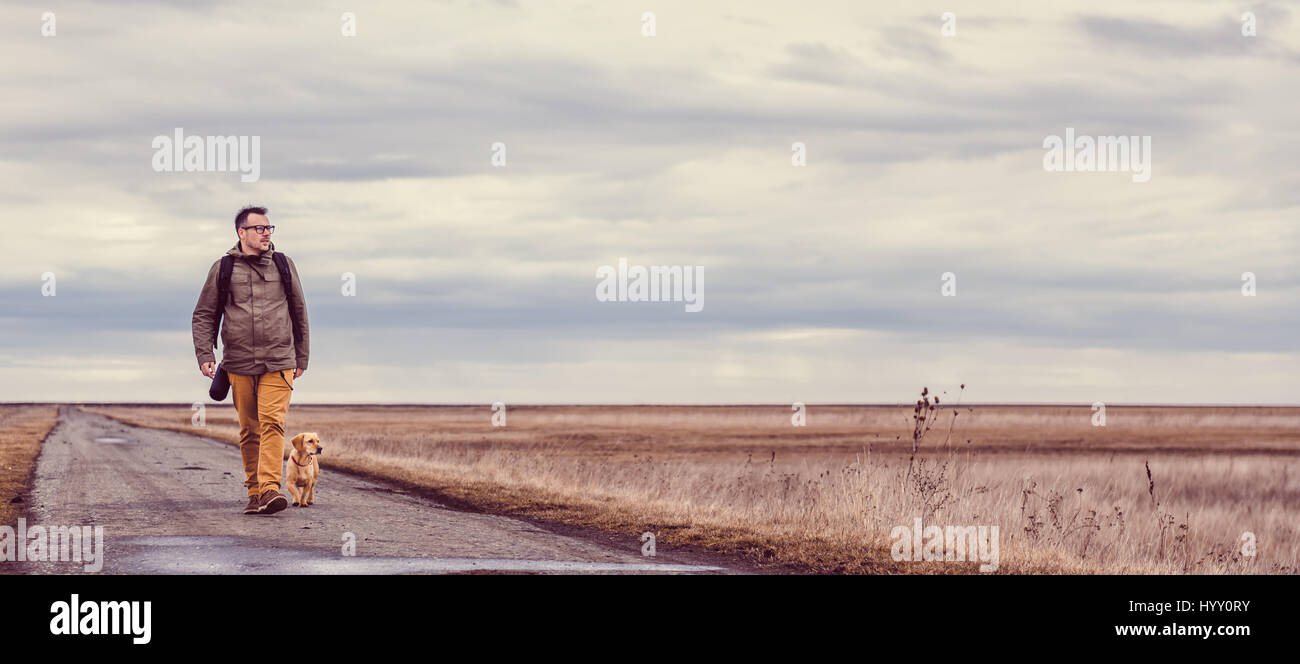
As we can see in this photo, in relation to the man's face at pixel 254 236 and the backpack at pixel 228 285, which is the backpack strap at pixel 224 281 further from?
the man's face at pixel 254 236

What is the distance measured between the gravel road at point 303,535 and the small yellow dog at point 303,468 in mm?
284

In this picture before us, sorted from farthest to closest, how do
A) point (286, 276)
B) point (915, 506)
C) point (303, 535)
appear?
point (915, 506), point (286, 276), point (303, 535)

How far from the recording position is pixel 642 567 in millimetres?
9367

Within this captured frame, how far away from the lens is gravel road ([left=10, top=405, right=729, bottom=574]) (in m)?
8.88

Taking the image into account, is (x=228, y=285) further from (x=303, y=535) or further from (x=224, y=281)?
(x=303, y=535)

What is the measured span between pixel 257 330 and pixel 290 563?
3452mm

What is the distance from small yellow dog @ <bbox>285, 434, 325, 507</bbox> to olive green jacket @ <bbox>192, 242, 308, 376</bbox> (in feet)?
4.65

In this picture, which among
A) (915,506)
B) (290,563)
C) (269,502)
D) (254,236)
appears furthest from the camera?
(915,506)

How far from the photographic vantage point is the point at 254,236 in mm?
11406
